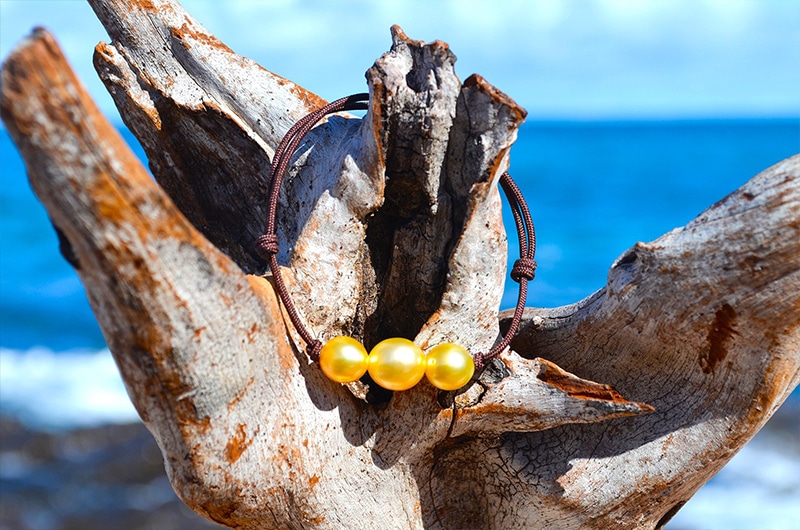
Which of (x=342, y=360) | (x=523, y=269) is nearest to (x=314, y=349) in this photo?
(x=342, y=360)

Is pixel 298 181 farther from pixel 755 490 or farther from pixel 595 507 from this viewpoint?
pixel 755 490

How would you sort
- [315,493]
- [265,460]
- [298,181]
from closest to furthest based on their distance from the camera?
1. [265,460]
2. [315,493]
3. [298,181]

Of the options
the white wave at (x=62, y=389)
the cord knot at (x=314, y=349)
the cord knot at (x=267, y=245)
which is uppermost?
the white wave at (x=62, y=389)

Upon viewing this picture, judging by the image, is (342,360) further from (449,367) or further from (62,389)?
(62,389)

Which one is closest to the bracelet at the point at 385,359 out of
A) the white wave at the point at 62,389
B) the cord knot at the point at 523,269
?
the cord knot at the point at 523,269

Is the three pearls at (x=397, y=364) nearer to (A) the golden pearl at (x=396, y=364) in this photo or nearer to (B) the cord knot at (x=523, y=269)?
(A) the golden pearl at (x=396, y=364)

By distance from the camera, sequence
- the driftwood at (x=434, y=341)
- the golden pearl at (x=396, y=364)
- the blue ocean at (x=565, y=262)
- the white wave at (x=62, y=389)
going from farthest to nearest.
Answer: the white wave at (x=62, y=389) < the blue ocean at (x=565, y=262) < the golden pearl at (x=396, y=364) < the driftwood at (x=434, y=341)

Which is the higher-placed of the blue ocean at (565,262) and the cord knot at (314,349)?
the blue ocean at (565,262)

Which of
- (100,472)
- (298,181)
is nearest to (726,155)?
(100,472)

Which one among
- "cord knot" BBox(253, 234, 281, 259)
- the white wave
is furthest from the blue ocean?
"cord knot" BBox(253, 234, 281, 259)
